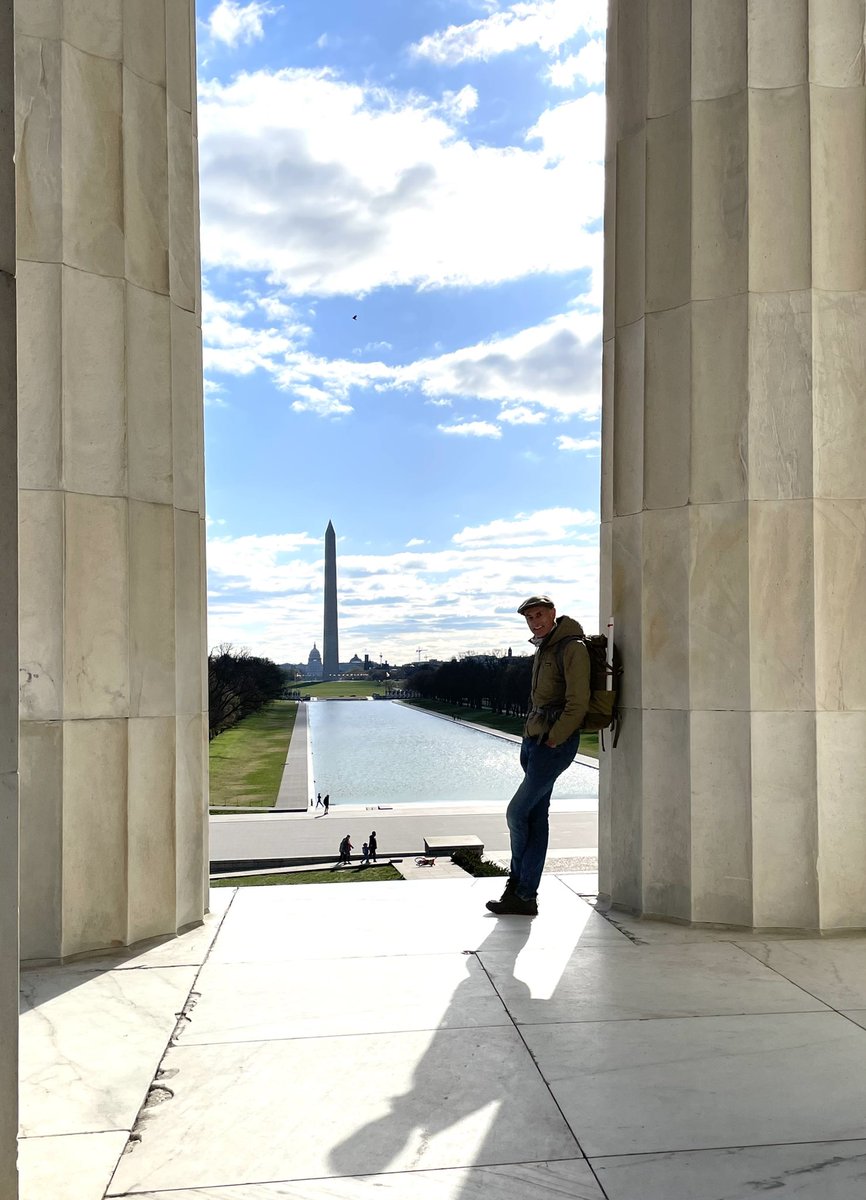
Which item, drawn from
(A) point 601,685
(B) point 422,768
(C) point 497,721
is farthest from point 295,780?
(C) point 497,721

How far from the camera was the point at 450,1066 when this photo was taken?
6309mm

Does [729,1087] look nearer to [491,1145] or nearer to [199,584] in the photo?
[491,1145]

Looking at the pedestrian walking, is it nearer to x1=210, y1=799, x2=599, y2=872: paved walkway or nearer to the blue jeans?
the blue jeans

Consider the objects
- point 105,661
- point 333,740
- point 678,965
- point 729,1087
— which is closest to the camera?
point 729,1087

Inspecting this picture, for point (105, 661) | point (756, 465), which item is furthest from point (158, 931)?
point (756, 465)

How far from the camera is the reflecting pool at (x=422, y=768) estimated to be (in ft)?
226

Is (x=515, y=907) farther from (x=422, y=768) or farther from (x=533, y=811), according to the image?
(x=422, y=768)

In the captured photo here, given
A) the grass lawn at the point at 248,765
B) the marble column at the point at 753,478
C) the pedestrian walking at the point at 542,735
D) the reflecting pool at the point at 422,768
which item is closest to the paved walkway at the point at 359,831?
the reflecting pool at the point at 422,768

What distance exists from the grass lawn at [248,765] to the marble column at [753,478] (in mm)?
48153

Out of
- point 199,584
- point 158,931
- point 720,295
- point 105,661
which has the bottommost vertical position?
point 158,931

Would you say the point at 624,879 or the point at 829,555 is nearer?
the point at 829,555

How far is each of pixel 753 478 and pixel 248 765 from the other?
248ft

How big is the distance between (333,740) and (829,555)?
115 metres

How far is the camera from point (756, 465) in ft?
32.1
